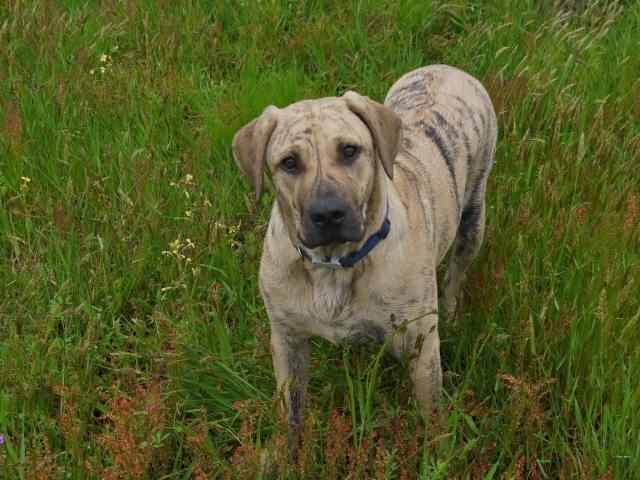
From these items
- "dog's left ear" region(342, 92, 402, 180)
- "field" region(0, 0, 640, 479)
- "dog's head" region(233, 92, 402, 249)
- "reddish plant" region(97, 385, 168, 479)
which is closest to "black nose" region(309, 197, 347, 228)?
"dog's head" region(233, 92, 402, 249)

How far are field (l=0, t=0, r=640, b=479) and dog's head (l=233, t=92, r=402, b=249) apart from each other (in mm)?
536

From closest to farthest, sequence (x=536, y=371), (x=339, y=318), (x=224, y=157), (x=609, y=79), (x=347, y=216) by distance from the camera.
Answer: (x=347, y=216), (x=339, y=318), (x=536, y=371), (x=224, y=157), (x=609, y=79)

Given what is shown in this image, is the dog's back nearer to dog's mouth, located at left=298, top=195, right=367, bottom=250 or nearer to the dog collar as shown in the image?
the dog collar

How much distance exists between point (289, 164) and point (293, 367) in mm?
889

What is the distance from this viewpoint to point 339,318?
2.92 m

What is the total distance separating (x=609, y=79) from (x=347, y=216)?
3.24 m

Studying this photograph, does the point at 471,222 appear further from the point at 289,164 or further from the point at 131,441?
the point at 131,441

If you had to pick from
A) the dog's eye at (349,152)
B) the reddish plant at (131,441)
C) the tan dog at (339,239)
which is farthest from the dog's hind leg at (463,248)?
A: the reddish plant at (131,441)

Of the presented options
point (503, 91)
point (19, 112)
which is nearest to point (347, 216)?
point (503, 91)

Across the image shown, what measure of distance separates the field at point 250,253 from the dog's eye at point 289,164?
77cm

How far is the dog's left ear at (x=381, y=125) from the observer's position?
300 centimetres

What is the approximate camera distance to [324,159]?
2844 millimetres

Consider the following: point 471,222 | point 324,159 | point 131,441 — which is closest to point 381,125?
point 324,159

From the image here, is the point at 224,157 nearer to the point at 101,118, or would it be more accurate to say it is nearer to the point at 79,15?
the point at 101,118
